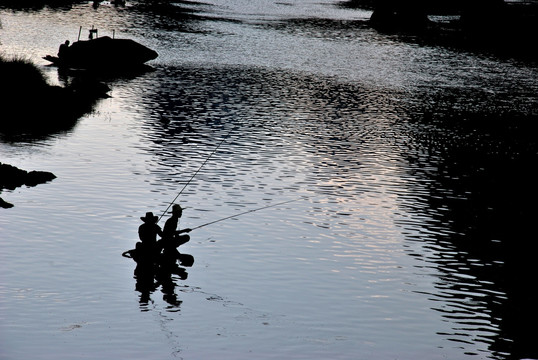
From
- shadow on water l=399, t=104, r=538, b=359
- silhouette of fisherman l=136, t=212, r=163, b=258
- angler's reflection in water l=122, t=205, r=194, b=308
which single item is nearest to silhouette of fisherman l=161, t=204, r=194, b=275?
angler's reflection in water l=122, t=205, r=194, b=308

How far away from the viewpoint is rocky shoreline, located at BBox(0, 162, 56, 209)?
124 feet

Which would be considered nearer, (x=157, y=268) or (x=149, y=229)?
(x=149, y=229)

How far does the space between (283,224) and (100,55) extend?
57103 millimetres

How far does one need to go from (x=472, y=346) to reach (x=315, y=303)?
5474 mm

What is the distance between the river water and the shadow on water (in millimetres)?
116

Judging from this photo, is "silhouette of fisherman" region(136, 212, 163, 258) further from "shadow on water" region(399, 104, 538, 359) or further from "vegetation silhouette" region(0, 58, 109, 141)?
"vegetation silhouette" region(0, 58, 109, 141)

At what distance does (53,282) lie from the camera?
85.2 feet

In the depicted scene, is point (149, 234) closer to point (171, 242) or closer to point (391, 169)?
point (171, 242)

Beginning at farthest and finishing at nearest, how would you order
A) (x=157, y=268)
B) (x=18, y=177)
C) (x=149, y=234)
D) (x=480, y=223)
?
(x=18, y=177), (x=480, y=223), (x=157, y=268), (x=149, y=234)

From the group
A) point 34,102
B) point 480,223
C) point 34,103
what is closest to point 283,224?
point 480,223

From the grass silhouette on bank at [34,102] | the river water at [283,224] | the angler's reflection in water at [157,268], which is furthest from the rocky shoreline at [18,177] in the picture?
the angler's reflection in water at [157,268]

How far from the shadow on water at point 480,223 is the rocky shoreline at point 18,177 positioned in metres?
18.2

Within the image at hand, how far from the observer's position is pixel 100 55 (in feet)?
282

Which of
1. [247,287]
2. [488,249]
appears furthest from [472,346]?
[488,249]
